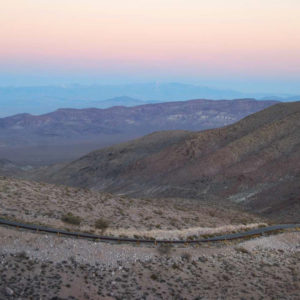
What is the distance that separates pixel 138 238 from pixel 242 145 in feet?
141

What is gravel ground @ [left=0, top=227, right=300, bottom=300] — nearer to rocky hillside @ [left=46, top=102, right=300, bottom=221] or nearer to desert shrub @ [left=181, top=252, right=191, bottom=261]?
desert shrub @ [left=181, top=252, right=191, bottom=261]

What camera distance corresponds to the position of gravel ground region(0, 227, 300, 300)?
15.2 metres

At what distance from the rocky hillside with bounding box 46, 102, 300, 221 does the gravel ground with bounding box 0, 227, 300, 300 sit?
709 inches

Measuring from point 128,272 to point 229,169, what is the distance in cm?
4165

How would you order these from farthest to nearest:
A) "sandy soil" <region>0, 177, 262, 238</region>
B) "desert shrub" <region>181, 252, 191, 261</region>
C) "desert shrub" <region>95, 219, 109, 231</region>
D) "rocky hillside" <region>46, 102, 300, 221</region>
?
"rocky hillside" <region>46, 102, 300, 221</region> → "sandy soil" <region>0, 177, 262, 238</region> → "desert shrub" <region>95, 219, 109, 231</region> → "desert shrub" <region>181, 252, 191, 261</region>

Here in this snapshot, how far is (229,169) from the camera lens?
57094mm

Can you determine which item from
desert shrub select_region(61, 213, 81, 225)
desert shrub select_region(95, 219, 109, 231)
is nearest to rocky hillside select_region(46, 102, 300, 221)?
desert shrub select_region(95, 219, 109, 231)

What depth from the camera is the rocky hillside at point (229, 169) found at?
161 feet

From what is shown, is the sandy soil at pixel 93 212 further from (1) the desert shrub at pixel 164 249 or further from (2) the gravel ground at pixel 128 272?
(2) the gravel ground at pixel 128 272

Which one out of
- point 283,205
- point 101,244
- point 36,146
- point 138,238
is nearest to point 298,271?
point 138,238

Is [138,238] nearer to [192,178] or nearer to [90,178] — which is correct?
[192,178]

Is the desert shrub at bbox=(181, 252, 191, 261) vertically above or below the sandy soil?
below

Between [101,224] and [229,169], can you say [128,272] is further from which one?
[229,169]

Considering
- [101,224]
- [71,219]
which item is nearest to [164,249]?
[101,224]
